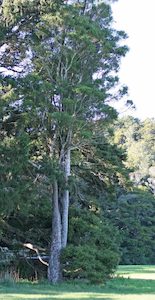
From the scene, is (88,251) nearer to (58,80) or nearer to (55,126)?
(55,126)

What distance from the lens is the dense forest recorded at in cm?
1850

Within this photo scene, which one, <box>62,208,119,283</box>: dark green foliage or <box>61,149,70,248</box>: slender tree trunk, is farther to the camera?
<box>61,149,70,248</box>: slender tree trunk

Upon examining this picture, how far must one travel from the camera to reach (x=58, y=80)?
1941cm

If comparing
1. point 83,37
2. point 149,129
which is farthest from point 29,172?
point 149,129

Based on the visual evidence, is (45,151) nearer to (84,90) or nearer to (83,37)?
(84,90)

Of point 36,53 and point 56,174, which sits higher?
point 36,53

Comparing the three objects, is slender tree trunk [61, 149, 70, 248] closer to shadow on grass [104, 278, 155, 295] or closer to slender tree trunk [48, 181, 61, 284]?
slender tree trunk [48, 181, 61, 284]

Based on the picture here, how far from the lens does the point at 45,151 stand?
808 inches

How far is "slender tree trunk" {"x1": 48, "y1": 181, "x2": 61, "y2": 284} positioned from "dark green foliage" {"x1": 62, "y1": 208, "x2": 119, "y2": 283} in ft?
1.17

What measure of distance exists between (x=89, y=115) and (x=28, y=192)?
178 inches

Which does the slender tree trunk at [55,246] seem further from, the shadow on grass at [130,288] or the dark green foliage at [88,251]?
the shadow on grass at [130,288]

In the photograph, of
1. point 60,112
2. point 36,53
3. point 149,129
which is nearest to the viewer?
point 60,112

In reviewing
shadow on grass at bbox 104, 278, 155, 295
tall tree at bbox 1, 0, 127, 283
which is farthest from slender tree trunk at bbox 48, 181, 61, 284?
shadow on grass at bbox 104, 278, 155, 295

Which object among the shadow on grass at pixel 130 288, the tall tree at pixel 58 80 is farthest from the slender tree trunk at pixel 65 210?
the shadow on grass at pixel 130 288
